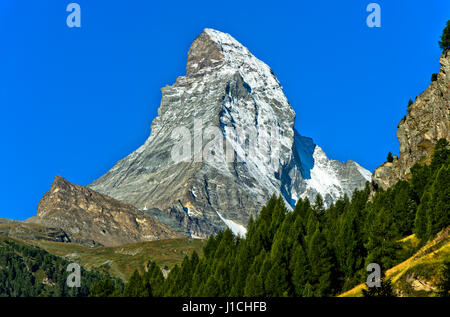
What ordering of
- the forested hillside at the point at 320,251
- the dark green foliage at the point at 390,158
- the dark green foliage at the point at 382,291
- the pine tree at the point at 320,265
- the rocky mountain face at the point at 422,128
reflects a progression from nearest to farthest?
the dark green foliage at the point at 382,291, the forested hillside at the point at 320,251, the pine tree at the point at 320,265, the rocky mountain face at the point at 422,128, the dark green foliage at the point at 390,158

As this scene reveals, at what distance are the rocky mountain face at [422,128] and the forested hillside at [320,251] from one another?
13.9 metres

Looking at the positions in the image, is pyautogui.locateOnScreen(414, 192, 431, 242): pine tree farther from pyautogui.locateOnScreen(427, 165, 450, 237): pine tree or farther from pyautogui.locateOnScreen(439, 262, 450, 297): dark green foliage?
pyautogui.locateOnScreen(439, 262, 450, 297): dark green foliage

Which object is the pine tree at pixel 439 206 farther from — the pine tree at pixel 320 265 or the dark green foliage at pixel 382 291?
the dark green foliage at pixel 382 291

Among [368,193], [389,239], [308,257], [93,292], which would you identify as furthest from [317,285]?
[368,193]

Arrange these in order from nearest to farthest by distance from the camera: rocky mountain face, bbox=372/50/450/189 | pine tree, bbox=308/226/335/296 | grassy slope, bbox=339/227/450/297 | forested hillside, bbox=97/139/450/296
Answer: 1. grassy slope, bbox=339/227/450/297
2. forested hillside, bbox=97/139/450/296
3. pine tree, bbox=308/226/335/296
4. rocky mountain face, bbox=372/50/450/189

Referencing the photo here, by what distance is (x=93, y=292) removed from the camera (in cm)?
11256

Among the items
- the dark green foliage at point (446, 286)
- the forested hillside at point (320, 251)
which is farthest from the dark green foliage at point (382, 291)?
the forested hillside at point (320, 251)

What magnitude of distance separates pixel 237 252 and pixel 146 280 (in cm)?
1790

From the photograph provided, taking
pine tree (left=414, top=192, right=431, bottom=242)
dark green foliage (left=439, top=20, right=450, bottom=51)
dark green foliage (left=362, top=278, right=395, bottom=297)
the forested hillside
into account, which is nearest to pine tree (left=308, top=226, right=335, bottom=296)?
the forested hillside

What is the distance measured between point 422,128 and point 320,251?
61183 mm

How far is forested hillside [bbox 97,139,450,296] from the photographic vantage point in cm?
8819

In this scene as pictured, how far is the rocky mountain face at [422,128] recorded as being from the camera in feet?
440

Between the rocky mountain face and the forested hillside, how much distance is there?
45.6 ft
